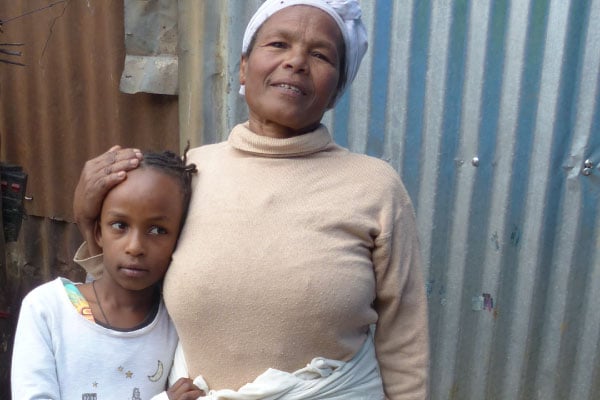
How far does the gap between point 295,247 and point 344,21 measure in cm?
62

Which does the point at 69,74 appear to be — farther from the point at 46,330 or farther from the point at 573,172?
the point at 573,172

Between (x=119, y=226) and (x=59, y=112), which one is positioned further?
(x=59, y=112)

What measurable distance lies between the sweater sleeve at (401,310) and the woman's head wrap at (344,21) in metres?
0.39

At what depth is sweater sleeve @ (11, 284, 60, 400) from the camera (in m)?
1.43

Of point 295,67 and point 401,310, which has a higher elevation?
point 295,67

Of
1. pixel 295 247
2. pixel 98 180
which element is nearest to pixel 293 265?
pixel 295 247

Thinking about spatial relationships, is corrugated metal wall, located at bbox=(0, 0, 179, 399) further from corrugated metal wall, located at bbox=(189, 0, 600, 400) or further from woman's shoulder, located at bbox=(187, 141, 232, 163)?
woman's shoulder, located at bbox=(187, 141, 232, 163)

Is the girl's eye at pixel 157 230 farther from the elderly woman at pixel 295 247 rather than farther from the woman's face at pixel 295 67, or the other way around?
the woman's face at pixel 295 67

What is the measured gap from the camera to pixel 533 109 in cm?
267

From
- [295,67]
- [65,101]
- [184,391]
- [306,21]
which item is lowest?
[184,391]

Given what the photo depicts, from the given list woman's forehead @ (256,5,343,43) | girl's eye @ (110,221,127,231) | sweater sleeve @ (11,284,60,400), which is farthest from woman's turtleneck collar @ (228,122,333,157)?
sweater sleeve @ (11,284,60,400)

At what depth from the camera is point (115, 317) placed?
1.59 metres

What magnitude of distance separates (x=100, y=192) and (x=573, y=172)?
6.70 ft

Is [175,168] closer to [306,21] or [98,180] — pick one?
[98,180]
